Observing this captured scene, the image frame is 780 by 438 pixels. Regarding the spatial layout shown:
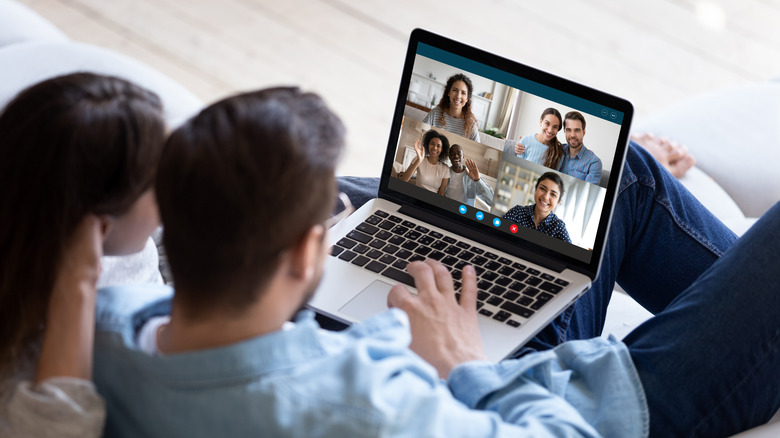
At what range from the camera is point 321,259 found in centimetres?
81

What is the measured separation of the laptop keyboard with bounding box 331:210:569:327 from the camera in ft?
3.92

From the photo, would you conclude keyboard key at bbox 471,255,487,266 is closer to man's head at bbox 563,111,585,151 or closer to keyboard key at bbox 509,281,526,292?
keyboard key at bbox 509,281,526,292

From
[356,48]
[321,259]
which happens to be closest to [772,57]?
[356,48]

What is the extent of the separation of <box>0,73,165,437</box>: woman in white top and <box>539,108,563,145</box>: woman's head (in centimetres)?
59

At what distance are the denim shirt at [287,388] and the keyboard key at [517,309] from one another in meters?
0.25

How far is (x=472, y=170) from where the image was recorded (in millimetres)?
1288

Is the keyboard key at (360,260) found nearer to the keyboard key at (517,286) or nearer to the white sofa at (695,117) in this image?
the keyboard key at (517,286)

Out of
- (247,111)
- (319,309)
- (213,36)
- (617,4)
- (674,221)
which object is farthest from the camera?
(617,4)

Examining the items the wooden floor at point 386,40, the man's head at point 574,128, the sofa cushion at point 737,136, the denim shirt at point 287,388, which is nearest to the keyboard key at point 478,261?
the man's head at point 574,128

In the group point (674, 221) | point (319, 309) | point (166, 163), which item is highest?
point (166, 163)

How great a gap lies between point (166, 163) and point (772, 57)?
2.62 m

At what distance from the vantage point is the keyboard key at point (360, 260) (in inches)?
49.6

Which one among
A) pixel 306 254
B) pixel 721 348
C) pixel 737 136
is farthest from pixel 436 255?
pixel 737 136

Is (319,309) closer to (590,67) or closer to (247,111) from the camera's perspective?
(247,111)
